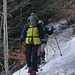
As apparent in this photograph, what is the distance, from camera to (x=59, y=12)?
1450 cm

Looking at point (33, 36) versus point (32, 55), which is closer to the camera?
point (33, 36)

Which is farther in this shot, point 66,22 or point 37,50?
point 66,22

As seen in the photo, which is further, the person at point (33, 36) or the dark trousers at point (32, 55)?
the dark trousers at point (32, 55)

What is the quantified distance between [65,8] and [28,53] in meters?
11.2

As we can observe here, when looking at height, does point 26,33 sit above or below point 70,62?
above

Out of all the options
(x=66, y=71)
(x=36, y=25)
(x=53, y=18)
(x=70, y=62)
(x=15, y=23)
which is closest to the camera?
(x=66, y=71)

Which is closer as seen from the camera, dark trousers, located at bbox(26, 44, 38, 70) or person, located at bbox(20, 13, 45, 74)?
person, located at bbox(20, 13, 45, 74)

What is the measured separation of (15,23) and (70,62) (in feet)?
30.1

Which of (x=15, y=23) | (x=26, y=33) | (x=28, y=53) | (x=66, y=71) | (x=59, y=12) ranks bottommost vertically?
(x=66, y=71)

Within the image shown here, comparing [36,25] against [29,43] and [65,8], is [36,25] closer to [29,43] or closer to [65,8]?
[29,43]

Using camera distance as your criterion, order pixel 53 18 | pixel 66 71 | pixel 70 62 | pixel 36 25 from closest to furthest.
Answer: pixel 66 71
pixel 36 25
pixel 70 62
pixel 53 18

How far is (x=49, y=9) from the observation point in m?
13.2

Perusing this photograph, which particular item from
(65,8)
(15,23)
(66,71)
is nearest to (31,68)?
(66,71)

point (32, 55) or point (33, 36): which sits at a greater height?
point (33, 36)
